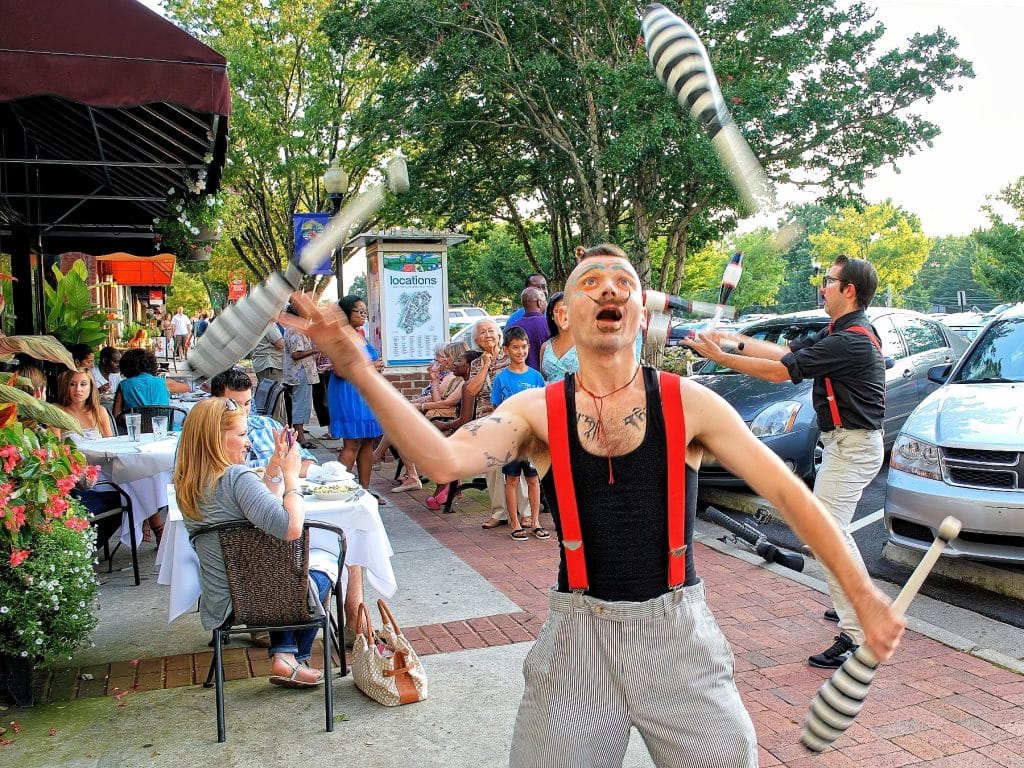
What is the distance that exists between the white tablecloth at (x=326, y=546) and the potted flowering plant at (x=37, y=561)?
15.2 inches

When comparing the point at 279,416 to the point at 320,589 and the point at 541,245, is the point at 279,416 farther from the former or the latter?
the point at 541,245

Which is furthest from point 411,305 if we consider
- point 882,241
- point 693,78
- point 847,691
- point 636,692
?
point 882,241

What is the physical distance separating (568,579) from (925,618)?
13.3 ft

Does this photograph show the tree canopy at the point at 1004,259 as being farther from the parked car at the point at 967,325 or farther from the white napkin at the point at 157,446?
the white napkin at the point at 157,446

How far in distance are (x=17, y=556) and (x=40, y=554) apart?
0.25 meters

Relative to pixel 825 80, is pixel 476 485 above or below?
below

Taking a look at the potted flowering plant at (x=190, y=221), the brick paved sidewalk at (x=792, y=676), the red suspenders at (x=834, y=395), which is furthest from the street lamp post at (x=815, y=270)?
the potted flowering plant at (x=190, y=221)

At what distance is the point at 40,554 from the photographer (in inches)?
175

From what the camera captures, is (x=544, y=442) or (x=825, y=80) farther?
(x=825, y=80)

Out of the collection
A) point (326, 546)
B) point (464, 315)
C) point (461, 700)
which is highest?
point (464, 315)

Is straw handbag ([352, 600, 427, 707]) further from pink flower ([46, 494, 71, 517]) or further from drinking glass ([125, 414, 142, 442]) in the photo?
drinking glass ([125, 414, 142, 442])

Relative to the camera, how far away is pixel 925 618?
18.5 feet

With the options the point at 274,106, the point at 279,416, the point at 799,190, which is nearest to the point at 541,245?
the point at 274,106

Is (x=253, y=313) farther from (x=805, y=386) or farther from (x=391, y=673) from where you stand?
(x=805, y=386)
